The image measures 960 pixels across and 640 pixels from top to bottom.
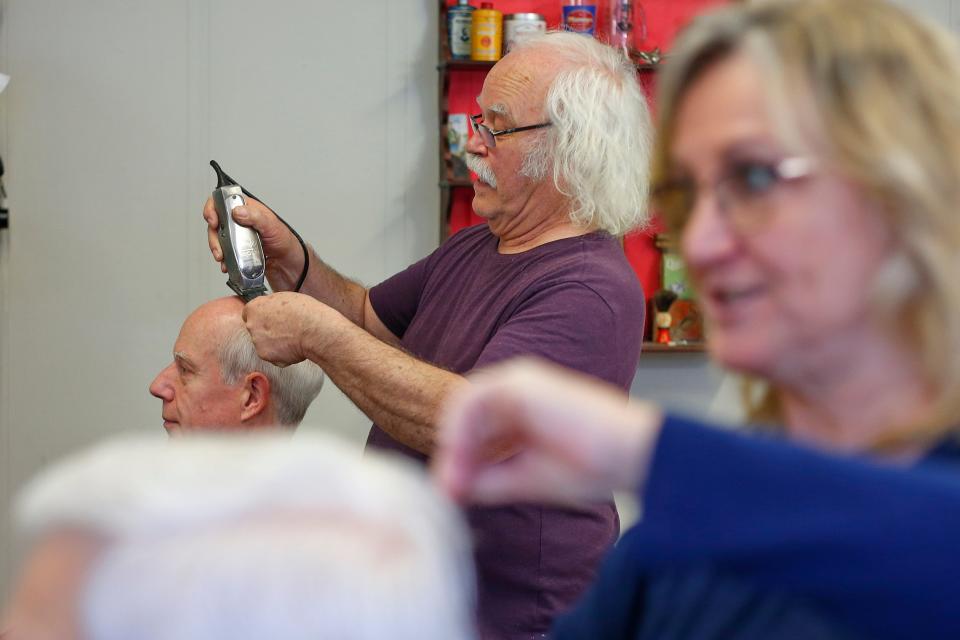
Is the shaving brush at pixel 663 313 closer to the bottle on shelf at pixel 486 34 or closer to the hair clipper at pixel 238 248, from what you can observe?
the bottle on shelf at pixel 486 34

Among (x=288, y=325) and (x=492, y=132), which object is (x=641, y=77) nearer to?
A: (x=492, y=132)

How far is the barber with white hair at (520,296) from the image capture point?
1995 mm

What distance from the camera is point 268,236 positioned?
2.52 m

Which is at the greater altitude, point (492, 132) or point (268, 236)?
point (492, 132)

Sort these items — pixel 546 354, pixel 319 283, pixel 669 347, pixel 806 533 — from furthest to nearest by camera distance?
pixel 669 347, pixel 319 283, pixel 546 354, pixel 806 533

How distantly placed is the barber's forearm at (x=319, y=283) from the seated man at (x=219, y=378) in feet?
0.56

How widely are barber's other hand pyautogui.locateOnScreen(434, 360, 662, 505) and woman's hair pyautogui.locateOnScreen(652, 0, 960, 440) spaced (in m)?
0.23

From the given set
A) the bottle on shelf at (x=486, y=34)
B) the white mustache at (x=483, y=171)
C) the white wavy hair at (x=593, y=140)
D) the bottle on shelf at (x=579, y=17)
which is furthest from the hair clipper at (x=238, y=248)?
the bottle on shelf at (x=579, y=17)

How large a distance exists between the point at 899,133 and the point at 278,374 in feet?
6.25

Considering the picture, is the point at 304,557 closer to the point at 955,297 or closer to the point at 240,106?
the point at 955,297

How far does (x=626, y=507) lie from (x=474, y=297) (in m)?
1.76

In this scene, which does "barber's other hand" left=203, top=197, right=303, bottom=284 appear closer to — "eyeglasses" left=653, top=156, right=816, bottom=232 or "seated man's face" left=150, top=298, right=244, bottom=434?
"seated man's face" left=150, top=298, right=244, bottom=434

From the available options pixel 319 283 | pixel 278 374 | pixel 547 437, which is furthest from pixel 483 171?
pixel 547 437

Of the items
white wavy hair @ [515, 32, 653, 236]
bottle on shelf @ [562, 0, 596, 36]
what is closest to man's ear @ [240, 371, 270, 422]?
white wavy hair @ [515, 32, 653, 236]
